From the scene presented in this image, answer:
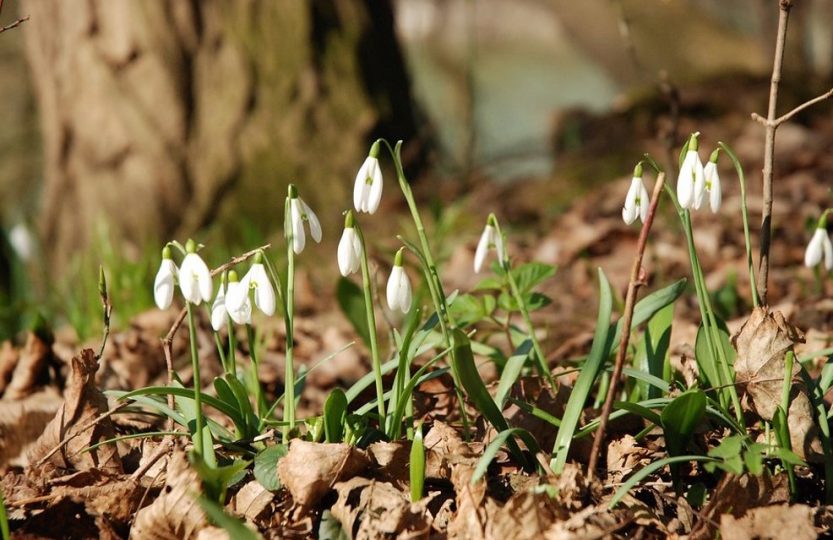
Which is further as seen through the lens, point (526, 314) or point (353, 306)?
point (353, 306)

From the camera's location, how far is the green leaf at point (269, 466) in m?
1.64

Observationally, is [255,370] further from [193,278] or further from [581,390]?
[581,390]

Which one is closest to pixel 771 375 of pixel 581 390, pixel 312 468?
pixel 581 390

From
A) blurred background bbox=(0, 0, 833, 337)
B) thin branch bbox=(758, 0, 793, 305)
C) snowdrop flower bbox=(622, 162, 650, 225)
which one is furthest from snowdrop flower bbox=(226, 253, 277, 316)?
blurred background bbox=(0, 0, 833, 337)

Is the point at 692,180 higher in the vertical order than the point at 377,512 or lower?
higher

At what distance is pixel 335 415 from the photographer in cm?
171

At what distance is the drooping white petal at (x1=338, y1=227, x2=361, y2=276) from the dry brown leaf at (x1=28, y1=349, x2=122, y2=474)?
0.63 m

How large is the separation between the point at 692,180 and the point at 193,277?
0.96 metres

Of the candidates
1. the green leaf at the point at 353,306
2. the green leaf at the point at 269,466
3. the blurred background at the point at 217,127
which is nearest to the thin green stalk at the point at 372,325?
the green leaf at the point at 269,466

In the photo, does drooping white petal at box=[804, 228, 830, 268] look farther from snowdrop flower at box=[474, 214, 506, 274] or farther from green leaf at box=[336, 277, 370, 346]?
green leaf at box=[336, 277, 370, 346]

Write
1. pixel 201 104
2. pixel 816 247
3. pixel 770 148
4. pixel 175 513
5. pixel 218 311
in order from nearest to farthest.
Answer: pixel 175 513
pixel 218 311
pixel 770 148
pixel 816 247
pixel 201 104

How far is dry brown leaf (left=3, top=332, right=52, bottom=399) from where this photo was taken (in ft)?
8.41

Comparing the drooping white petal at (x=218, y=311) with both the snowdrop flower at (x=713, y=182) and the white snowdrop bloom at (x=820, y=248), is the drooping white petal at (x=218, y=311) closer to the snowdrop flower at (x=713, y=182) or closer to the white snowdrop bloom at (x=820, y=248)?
the snowdrop flower at (x=713, y=182)

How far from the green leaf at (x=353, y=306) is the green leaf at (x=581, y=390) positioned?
0.95m
